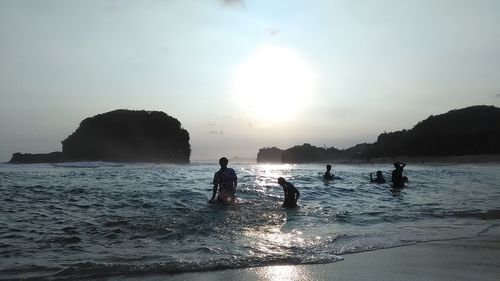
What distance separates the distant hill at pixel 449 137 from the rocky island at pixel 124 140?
4641cm

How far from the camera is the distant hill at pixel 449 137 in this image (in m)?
79.3

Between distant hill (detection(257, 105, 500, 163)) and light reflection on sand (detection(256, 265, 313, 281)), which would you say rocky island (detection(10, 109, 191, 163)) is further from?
light reflection on sand (detection(256, 265, 313, 281))

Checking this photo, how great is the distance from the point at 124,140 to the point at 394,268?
305 feet

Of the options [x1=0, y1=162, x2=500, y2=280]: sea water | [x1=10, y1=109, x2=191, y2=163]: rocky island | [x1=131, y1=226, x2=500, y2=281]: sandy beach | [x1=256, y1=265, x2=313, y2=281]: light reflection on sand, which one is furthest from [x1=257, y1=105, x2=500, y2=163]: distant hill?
[x1=256, y1=265, x2=313, y2=281]: light reflection on sand

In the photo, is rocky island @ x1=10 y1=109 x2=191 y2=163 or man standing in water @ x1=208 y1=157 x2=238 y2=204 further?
rocky island @ x1=10 y1=109 x2=191 y2=163

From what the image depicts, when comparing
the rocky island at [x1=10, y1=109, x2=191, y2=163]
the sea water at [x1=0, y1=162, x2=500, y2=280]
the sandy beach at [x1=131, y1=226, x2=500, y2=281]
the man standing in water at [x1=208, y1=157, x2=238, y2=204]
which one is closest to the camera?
the sandy beach at [x1=131, y1=226, x2=500, y2=281]

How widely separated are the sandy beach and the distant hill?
75810 millimetres

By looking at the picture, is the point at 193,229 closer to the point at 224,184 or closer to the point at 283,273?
the point at 283,273

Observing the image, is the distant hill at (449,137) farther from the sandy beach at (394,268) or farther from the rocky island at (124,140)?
the sandy beach at (394,268)

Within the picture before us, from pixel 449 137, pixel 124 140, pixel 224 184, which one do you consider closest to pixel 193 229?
pixel 224 184

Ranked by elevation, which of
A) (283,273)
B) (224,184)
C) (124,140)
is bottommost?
(283,273)

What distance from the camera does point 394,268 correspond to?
254 inches

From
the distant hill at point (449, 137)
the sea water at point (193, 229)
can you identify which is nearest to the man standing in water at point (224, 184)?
the sea water at point (193, 229)

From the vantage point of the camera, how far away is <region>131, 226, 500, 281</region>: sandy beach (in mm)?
5969
